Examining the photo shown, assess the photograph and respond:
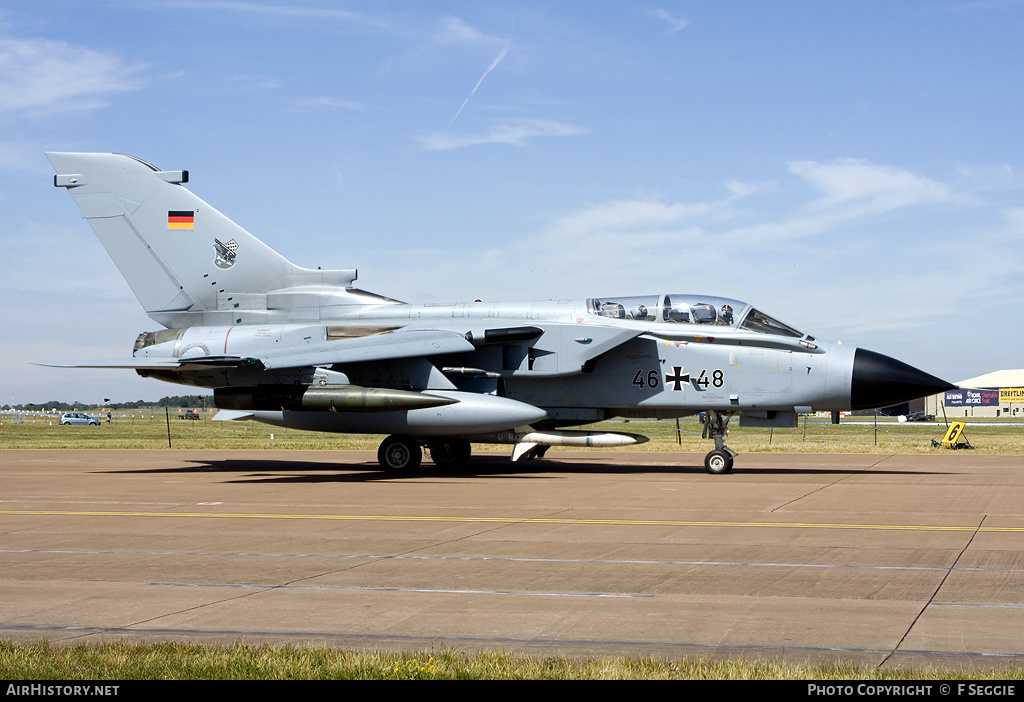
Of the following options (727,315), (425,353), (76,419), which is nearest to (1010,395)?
(76,419)

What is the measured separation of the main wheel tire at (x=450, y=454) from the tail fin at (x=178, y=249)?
406 centimetres

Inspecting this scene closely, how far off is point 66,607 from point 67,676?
2157 millimetres

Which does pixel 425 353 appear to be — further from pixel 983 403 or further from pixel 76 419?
pixel 983 403

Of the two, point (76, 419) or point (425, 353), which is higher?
point (425, 353)

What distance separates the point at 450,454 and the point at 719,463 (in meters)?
5.76

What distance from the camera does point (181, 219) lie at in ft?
67.0

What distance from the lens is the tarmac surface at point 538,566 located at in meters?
5.84

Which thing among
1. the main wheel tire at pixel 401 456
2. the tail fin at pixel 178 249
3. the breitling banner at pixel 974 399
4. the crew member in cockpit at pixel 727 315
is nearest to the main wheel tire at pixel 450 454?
→ the main wheel tire at pixel 401 456

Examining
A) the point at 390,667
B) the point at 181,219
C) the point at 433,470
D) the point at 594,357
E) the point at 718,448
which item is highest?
the point at 181,219

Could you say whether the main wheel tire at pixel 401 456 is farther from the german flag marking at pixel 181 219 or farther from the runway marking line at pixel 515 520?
the runway marking line at pixel 515 520

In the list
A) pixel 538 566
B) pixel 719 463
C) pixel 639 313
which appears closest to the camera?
pixel 538 566

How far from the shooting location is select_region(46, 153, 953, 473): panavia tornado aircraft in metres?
17.4
